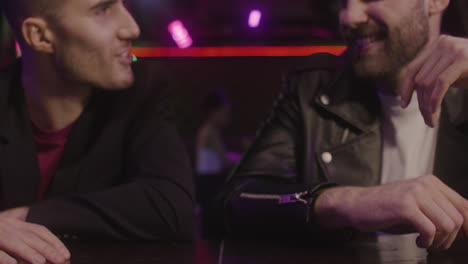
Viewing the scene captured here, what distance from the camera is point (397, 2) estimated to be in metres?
1.51

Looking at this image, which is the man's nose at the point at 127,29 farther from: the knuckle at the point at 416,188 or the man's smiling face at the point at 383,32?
the knuckle at the point at 416,188

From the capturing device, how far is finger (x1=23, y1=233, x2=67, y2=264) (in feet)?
2.98

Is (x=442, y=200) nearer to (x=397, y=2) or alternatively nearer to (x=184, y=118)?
(x=397, y=2)

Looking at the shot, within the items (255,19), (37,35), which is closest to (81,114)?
(37,35)

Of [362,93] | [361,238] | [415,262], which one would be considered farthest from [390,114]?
[415,262]

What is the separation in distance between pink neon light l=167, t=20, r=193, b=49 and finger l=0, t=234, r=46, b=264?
18.9ft

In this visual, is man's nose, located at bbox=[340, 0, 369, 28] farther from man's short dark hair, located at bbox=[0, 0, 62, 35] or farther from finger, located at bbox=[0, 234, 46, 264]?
finger, located at bbox=[0, 234, 46, 264]

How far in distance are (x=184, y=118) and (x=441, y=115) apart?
6783 millimetres

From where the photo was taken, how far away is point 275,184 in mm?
1316

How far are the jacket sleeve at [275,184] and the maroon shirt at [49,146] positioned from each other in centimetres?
53

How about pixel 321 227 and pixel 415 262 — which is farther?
pixel 321 227

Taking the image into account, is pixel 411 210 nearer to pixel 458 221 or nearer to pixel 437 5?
pixel 458 221

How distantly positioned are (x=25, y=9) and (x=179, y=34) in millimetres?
5414

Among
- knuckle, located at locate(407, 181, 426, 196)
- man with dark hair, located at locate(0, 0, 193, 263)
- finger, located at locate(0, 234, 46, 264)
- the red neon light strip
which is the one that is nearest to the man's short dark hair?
man with dark hair, located at locate(0, 0, 193, 263)
